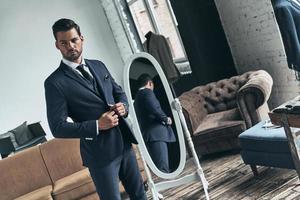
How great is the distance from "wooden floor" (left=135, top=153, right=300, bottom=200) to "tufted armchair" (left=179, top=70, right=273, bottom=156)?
8.4 inches

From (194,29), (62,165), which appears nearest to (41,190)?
(62,165)

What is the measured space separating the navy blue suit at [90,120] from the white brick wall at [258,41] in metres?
2.12

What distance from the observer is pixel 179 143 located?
2.65m

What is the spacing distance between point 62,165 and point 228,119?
5.54ft

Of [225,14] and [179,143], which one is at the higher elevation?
[225,14]

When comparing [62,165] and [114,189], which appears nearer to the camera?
[114,189]

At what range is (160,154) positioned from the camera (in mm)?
2668

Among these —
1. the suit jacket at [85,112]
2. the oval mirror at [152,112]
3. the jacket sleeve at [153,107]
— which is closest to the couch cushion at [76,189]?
the oval mirror at [152,112]

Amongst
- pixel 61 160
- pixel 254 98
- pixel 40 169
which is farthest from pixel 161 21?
pixel 40 169

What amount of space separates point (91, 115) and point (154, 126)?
0.97 meters

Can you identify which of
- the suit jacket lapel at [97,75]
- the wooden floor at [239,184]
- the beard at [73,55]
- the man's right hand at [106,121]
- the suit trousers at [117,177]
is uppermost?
the beard at [73,55]

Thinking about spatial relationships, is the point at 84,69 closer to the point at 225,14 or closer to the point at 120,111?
the point at 120,111

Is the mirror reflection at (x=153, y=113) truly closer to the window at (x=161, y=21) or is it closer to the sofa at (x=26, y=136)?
the window at (x=161, y=21)

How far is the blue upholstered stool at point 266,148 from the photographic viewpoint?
243 cm
